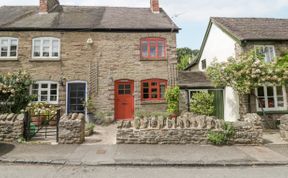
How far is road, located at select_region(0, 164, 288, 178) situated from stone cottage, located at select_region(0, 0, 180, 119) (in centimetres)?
760

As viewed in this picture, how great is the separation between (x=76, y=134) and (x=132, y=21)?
9.70 metres

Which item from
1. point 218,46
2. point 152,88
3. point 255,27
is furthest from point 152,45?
point 255,27

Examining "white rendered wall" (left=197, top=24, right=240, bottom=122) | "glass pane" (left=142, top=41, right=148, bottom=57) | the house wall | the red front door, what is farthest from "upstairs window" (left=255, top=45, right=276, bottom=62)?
the red front door

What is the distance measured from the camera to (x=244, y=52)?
1268cm

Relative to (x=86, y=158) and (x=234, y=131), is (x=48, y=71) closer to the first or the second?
(x=86, y=158)

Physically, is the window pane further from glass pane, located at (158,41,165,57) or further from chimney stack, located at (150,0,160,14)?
chimney stack, located at (150,0,160,14)

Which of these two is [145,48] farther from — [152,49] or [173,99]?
[173,99]

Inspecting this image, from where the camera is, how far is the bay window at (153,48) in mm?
13867

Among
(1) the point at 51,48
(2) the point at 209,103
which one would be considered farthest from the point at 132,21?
(2) the point at 209,103

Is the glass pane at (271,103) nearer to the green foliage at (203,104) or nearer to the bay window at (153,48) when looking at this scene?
the green foliage at (203,104)

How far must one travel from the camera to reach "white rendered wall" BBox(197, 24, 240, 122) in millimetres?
13266

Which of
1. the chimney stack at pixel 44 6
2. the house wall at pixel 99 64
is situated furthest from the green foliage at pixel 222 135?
the chimney stack at pixel 44 6

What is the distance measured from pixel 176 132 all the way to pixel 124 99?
628 cm

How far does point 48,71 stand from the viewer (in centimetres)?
1320
